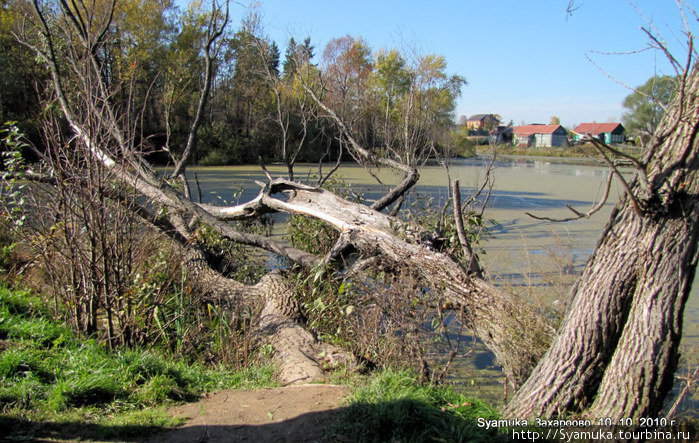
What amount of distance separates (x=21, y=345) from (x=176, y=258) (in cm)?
150

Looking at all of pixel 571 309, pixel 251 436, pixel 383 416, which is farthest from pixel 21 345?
pixel 571 309

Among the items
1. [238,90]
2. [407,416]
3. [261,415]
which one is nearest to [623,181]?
[407,416]

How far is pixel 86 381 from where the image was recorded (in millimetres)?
3225

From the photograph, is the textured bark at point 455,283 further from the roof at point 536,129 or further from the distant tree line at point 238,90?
the roof at point 536,129

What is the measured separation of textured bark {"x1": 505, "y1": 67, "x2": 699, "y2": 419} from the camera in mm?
2705

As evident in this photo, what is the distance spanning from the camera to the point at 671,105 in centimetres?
283

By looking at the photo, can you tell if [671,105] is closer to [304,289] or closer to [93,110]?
[304,289]

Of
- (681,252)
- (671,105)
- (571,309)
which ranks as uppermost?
(671,105)

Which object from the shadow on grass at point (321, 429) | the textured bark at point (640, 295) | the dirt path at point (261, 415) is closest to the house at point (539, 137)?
the textured bark at point (640, 295)

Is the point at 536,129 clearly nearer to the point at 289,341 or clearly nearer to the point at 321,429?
the point at 289,341

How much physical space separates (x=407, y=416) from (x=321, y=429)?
504 millimetres

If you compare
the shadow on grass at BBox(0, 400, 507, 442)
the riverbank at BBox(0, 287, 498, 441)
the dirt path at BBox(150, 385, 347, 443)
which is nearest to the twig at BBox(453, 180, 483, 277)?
the riverbank at BBox(0, 287, 498, 441)

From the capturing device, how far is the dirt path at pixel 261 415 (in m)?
2.87

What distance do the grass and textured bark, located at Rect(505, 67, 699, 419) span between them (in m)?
2.21
